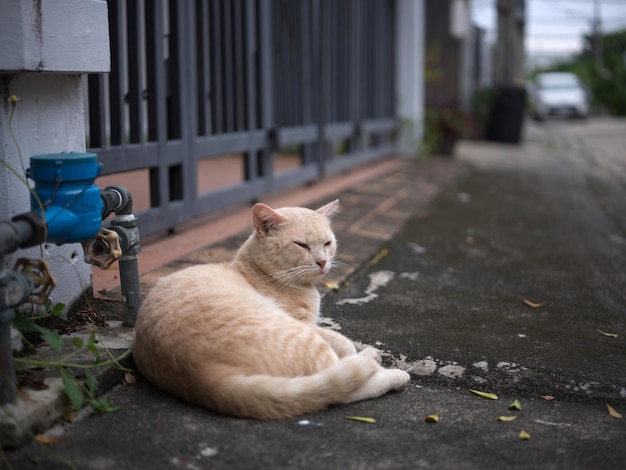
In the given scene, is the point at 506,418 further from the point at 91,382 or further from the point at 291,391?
the point at 91,382

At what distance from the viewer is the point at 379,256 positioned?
5.04 m

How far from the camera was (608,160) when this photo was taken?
509 inches

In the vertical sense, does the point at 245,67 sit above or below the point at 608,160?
above

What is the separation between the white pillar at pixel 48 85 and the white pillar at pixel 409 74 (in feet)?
28.1

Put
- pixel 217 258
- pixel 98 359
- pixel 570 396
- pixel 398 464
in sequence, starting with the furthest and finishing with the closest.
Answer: pixel 217 258 < pixel 570 396 < pixel 98 359 < pixel 398 464

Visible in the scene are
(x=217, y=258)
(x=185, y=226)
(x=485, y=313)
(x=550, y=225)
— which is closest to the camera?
(x=485, y=313)

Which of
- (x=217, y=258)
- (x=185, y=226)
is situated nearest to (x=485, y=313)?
(x=217, y=258)

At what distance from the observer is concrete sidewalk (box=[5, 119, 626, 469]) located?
2205mm

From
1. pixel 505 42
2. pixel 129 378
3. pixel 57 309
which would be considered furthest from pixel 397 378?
pixel 505 42

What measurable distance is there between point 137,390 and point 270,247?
0.85 meters

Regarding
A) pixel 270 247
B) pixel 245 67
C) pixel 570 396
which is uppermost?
pixel 245 67

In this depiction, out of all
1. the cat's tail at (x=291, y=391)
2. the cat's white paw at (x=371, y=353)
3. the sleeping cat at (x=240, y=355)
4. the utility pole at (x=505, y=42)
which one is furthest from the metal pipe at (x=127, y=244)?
the utility pole at (x=505, y=42)

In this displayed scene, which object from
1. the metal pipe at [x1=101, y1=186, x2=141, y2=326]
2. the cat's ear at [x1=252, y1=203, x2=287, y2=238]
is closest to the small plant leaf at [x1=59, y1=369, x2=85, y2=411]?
the metal pipe at [x1=101, y1=186, x2=141, y2=326]

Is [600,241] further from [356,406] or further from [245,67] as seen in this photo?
[356,406]
